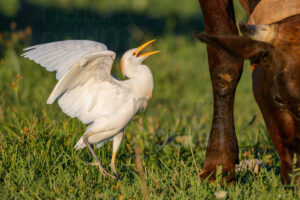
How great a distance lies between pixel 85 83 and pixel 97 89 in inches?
3.8

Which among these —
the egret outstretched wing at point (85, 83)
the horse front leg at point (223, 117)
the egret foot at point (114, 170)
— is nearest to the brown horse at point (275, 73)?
the horse front leg at point (223, 117)

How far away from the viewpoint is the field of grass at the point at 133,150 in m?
3.29

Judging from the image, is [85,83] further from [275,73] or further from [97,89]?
[275,73]

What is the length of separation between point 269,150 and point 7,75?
10.7 ft

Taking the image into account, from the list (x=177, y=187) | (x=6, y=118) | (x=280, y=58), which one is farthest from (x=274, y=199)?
(x=6, y=118)

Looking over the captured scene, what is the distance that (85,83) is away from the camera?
12.4ft

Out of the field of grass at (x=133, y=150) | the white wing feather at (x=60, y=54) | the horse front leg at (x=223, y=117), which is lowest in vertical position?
the field of grass at (x=133, y=150)

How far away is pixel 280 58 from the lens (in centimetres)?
302

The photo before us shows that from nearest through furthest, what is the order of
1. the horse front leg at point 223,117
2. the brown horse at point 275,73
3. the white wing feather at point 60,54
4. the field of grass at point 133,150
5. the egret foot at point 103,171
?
the brown horse at point 275,73 → the field of grass at point 133,150 → the egret foot at point 103,171 → the horse front leg at point 223,117 → the white wing feather at point 60,54

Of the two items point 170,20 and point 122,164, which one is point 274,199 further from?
point 170,20

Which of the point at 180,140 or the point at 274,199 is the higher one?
the point at 274,199

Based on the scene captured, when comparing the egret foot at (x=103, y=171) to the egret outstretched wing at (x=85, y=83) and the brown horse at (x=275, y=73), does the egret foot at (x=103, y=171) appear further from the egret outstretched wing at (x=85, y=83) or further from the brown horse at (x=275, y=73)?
the brown horse at (x=275, y=73)

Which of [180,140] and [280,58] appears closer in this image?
[280,58]

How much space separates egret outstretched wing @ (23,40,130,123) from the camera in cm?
371
